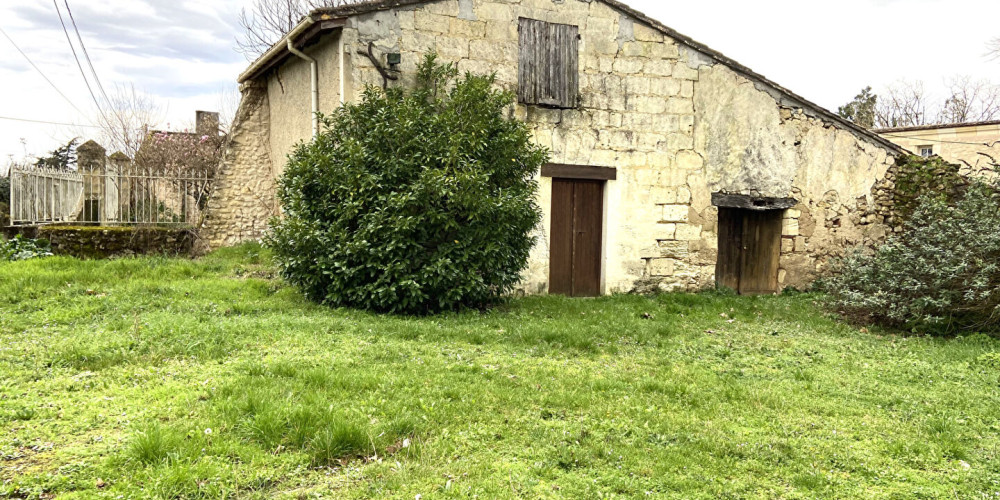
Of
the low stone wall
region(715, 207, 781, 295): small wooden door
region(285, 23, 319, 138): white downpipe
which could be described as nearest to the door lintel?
region(715, 207, 781, 295): small wooden door

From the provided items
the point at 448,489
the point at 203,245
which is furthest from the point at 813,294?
the point at 203,245

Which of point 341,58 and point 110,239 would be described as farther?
point 110,239

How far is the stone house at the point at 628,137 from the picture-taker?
8844mm

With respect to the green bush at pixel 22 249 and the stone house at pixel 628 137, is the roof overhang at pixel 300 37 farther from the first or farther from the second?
the green bush at pixel 22 249

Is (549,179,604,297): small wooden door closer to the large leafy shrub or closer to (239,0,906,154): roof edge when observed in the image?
(239,0,906,154): roof edge

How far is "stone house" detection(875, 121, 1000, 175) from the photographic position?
18969 mm

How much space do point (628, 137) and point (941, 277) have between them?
4513 mm

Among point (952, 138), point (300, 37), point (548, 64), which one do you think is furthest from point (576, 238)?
point (952, 138)

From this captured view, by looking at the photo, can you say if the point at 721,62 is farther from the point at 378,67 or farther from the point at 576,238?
the point at 378,67

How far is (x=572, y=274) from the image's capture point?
9906 mm

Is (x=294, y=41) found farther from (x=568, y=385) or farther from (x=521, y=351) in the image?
(x=568, y=385)

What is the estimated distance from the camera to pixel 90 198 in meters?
10.8

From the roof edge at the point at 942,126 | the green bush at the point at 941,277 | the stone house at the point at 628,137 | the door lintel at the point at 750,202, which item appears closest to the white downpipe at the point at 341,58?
the stone house at the point at 628,137

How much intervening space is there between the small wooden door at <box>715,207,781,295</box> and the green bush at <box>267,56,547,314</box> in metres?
4.75
